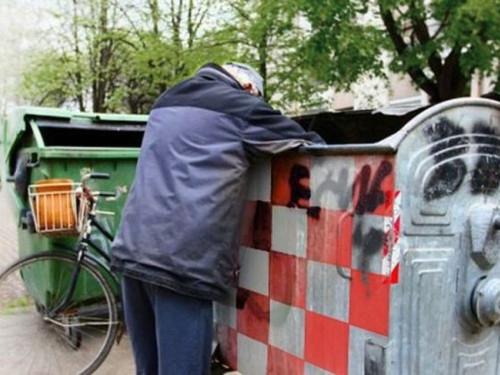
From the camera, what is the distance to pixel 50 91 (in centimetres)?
1912

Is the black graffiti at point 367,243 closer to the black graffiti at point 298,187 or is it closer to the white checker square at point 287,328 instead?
the black graffiti at point 298,187

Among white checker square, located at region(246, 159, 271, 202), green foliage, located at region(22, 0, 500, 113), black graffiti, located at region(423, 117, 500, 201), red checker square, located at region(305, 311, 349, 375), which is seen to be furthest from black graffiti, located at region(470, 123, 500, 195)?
green foliage, located at region(22, 0, 500, 113)

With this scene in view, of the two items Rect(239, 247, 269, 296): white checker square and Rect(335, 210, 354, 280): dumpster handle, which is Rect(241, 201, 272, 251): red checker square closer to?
Rect(239, 247, 269, 296): white checker square

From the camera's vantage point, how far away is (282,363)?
2.52 m

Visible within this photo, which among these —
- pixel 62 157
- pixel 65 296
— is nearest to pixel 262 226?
pixel 65 296

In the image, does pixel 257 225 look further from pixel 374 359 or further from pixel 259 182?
pixel 374 359

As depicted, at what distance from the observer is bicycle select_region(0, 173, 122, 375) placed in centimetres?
355

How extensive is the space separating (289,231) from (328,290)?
33 centimetres

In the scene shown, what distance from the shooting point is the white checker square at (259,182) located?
101 inches

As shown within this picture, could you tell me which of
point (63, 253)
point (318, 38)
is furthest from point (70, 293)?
point (318, 38)

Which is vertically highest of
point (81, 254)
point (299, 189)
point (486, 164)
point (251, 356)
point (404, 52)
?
point (404, 52)

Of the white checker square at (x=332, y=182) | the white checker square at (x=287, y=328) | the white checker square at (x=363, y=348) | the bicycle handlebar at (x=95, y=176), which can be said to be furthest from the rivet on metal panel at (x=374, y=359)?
the bicycle handlebar at (x=95, y=176)

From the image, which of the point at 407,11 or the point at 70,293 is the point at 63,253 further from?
the point at 407,11

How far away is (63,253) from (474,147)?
102 inches
